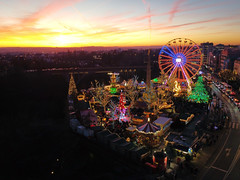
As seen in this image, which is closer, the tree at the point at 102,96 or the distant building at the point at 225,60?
the tree at the point at 102,96

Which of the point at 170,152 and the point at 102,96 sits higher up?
the point at 102,96

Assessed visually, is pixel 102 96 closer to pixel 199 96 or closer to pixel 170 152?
pixel 170 152

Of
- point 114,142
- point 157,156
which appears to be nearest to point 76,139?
point 114,142

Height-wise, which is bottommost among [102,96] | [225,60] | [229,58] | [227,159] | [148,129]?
[227,159]

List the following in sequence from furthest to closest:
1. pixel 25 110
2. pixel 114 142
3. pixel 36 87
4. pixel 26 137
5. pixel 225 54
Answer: pixel 225 54 → pixel 36 87 → pixel 25 110 → pixel 26 137 → pixel 114 142

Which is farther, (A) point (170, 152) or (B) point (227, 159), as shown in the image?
(A) point (170, 152)

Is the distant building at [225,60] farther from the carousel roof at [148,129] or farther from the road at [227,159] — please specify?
the carousel roof at [148,129]

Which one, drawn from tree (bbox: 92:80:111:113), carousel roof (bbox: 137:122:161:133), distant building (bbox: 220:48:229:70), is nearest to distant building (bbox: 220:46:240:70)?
distant building (bbox: 220:48:229:70)

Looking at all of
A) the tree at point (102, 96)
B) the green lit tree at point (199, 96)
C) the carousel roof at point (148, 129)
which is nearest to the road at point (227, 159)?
the carousel roof at point (148, 129)

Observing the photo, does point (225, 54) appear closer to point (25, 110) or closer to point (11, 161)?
point (25, 110)

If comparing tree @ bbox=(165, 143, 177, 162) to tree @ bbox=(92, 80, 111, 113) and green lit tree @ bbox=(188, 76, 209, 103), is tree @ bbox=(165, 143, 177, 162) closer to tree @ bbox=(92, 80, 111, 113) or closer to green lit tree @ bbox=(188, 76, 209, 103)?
tree @ bbox=(92, 80, 111, 113)

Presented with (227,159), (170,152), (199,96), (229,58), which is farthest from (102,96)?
(229,58)
